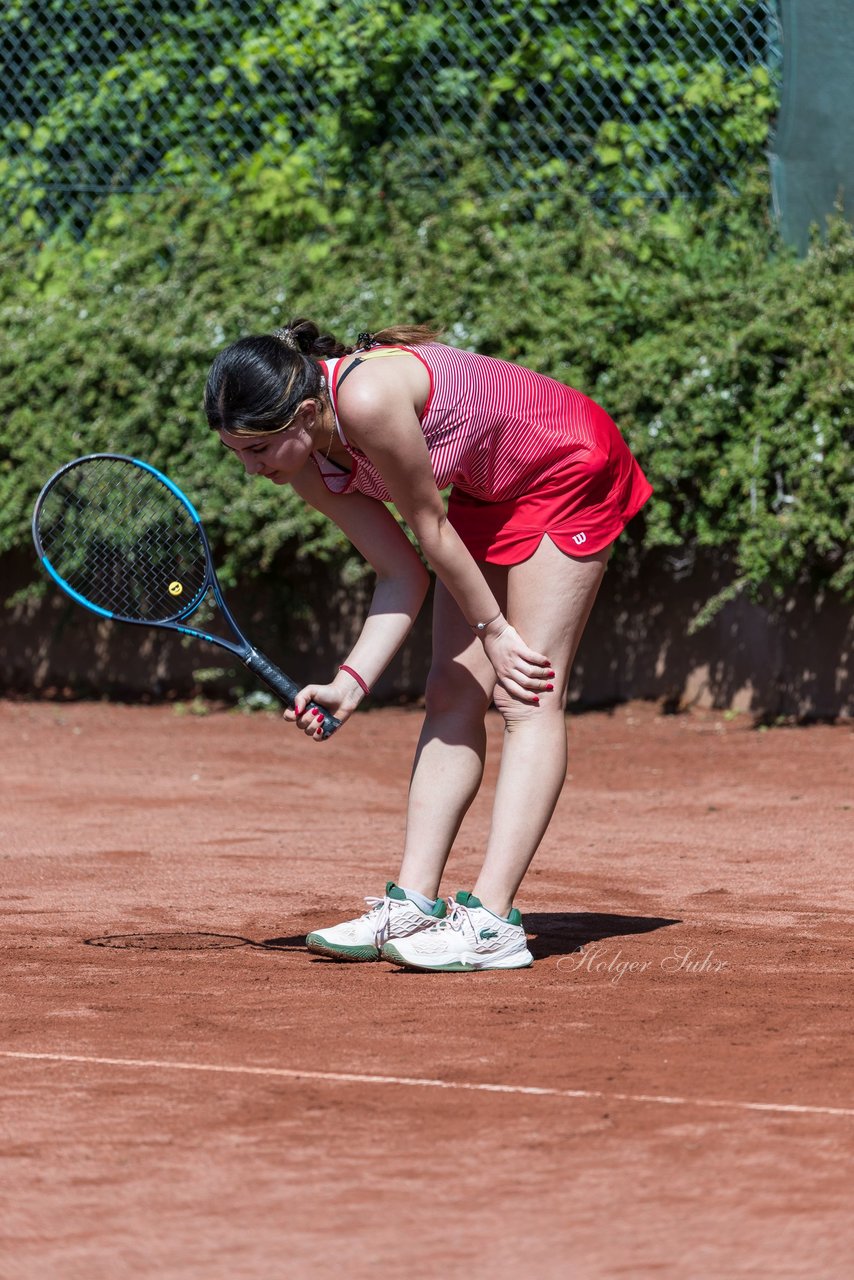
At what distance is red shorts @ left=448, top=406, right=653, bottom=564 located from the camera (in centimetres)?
389

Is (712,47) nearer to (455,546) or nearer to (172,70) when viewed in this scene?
(172,70)

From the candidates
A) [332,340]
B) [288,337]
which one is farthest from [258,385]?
[332,340]

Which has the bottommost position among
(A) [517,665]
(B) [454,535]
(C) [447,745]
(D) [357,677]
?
(C) [447,745]

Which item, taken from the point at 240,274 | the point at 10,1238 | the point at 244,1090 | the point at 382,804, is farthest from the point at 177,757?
the point at 10,1238

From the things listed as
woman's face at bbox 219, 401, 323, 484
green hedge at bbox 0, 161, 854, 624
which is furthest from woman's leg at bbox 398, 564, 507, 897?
green hedge at bbox 0, 161, 854, 624

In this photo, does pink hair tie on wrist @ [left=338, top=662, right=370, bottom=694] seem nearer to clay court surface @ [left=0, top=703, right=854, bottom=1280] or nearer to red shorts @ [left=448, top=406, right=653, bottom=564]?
red shorts @ [left=448, top=406, right=653, bottom=564]

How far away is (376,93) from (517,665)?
6967mm

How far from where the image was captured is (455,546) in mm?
3664

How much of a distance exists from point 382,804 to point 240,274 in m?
3.77

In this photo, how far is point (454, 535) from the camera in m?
3.68

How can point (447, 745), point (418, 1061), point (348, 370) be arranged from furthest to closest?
point (447, 745), point (348, 370), point (418, 1061)

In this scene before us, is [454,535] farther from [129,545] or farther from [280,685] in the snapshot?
[129,545]

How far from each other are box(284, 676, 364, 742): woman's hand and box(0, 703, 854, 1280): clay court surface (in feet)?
2.00

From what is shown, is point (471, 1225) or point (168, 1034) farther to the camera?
point (168, 1034)
